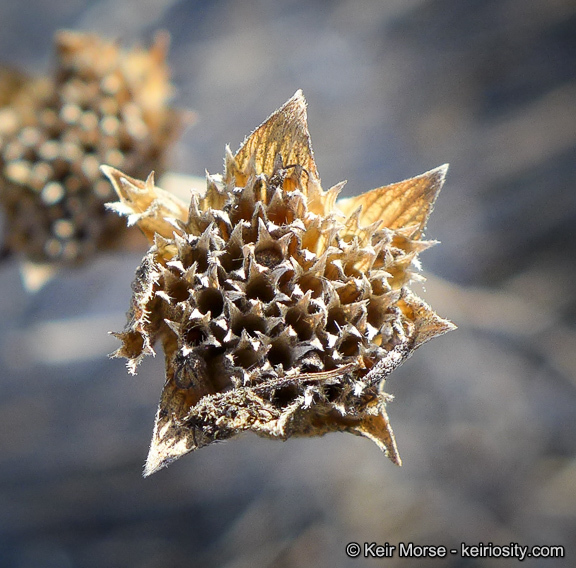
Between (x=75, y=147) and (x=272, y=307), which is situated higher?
(x=75, y=147)

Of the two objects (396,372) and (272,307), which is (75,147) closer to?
(272,307)

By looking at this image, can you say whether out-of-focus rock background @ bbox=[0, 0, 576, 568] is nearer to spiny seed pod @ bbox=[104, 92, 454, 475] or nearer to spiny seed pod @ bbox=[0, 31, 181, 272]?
spiny seed pod @ bbox=[0, 31, 181, 272]

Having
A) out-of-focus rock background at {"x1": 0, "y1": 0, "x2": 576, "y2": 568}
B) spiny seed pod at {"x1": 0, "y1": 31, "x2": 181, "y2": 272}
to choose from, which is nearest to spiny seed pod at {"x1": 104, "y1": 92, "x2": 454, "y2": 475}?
spiny seed pod at {"x1": 0, "y1": 31, "x2": 181, "y2": 272}

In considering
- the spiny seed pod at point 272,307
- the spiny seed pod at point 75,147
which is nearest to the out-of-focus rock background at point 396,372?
the spiny seed pod at point 75,147

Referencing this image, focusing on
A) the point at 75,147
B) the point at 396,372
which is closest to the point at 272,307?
the point at 75,147

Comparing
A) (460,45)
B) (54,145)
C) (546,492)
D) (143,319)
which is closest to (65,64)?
(54,145)

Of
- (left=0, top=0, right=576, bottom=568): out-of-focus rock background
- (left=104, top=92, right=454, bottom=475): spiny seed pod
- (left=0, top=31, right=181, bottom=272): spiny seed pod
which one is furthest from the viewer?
(left=0, top=0, right=576, bottom=568): out-of-focus rock background

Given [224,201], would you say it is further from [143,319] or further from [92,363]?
[92,363]
